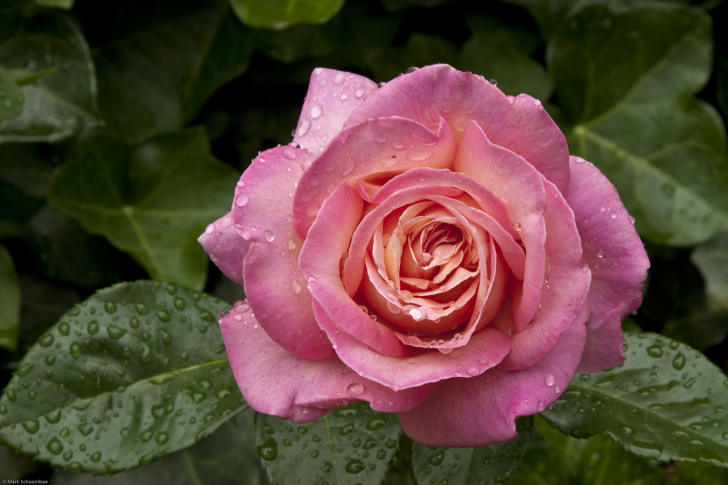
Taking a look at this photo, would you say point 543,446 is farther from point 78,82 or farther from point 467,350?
point 78,82

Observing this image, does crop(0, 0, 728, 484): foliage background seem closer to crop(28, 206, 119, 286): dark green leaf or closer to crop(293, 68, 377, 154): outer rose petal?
crop(28, 206, 119, 286): dark green leaf

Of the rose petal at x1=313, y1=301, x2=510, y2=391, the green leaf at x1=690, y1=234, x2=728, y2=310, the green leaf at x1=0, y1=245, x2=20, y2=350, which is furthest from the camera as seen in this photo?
the green leaf at x1=690, y1=234, x2=728, y2=310

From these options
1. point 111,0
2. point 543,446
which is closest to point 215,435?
point 543,446

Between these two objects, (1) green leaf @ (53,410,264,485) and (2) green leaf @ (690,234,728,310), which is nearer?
(1) green leaf @ (53,410,264,485)

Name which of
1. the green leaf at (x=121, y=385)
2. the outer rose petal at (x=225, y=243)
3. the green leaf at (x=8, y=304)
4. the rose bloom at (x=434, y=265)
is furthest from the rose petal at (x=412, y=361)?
the green leaf at (x=8, y=304)

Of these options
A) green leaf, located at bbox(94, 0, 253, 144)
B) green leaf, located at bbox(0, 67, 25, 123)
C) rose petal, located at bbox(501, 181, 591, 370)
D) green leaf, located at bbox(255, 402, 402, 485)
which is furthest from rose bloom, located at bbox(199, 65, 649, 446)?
green leaf, located at bbox(94, 0, 253, 144)

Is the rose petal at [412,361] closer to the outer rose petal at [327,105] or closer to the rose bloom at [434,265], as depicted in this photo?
the rose bloom at [434,265]
